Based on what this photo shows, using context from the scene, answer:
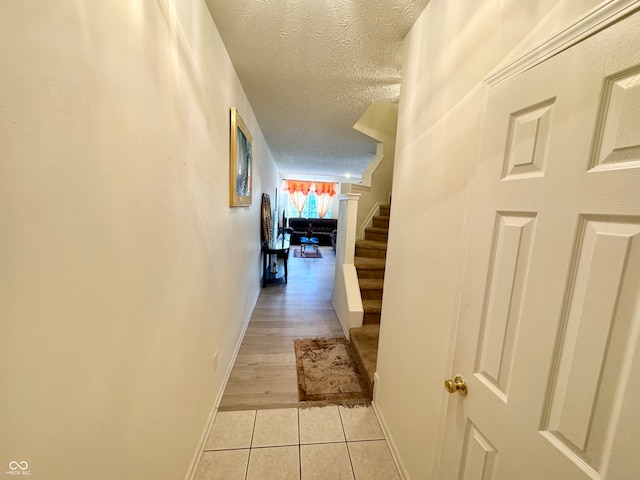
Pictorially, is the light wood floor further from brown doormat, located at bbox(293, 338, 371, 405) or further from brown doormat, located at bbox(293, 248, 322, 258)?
brown doormat, located at bbox(293, 248, 322, 258)

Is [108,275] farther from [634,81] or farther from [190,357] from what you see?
[634,81]

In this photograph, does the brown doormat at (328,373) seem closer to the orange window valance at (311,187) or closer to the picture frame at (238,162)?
the picture frame at (238,162)

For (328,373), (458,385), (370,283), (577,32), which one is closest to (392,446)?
(328,373)

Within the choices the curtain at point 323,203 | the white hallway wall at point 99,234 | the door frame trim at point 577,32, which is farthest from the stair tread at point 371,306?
the curtain at point 323,203

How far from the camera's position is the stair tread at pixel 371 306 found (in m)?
2.65

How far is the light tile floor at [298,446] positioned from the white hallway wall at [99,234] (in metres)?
0.25

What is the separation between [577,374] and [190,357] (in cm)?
148

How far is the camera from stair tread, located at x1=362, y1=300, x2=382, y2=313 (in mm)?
2646

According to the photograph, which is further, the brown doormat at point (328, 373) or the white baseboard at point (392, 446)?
the brown doormat at point (328, 373)

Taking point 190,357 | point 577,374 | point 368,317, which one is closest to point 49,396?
point 190,357

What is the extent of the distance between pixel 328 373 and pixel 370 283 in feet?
3.77

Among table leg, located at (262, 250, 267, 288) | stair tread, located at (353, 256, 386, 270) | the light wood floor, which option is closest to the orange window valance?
the light wood floor

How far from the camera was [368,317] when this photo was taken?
8.68ft

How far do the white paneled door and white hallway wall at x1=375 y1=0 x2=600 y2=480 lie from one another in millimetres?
135
